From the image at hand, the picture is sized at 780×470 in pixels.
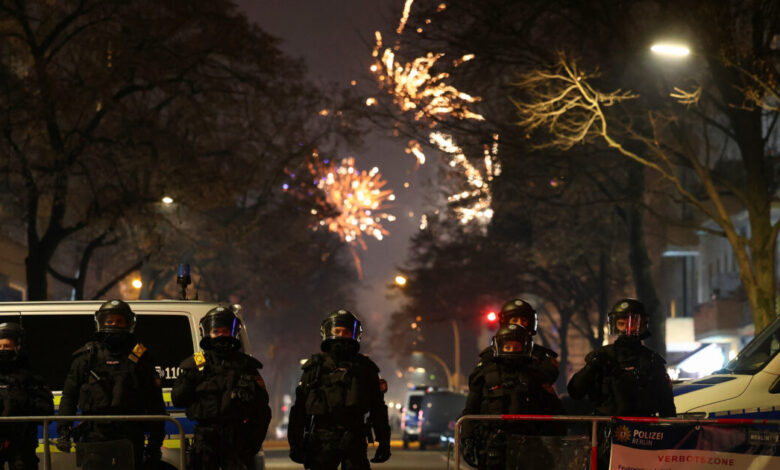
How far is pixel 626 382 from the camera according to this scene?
9.59 meters

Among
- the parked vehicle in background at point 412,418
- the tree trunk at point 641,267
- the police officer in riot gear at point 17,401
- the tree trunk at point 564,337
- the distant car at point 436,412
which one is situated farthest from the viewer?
the tree trunk at point 564,337

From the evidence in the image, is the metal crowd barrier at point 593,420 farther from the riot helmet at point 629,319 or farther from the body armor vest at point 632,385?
the riot helmet at point 629,319

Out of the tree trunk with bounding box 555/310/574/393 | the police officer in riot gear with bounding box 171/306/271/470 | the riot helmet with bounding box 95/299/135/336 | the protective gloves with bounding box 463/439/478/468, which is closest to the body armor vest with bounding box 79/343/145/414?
the riot helmet with bounding box 95/299/135/336

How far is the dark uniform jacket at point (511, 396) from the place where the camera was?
29.9 feet

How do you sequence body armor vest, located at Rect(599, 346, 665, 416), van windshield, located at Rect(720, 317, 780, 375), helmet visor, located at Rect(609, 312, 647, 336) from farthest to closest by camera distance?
van windshield, located at Rect(720, 317, 780, 375), helmet visor, located at Rect(609, 312, 647, 336), body armor vest, located at Rect(599, 346, 665, 416)

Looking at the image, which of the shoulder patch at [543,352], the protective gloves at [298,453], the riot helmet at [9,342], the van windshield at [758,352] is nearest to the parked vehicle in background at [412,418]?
the van windshield at [758,352]

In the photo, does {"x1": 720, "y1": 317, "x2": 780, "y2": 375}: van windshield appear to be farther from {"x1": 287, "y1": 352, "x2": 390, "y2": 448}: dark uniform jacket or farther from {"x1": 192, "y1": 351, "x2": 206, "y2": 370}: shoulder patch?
{"x1": 192, "y1": 351, "x2": 206, "y2": 370}: shoulder patch

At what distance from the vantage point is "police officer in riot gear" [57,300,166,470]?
9227 mm

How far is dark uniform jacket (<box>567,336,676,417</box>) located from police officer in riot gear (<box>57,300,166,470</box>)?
333cm

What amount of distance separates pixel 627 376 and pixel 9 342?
188 inches

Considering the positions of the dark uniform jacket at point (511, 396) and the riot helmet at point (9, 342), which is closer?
the dark uniform jacket at point (511, 396)

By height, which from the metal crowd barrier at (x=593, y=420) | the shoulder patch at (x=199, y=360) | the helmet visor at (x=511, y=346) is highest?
the helmet visor at (x=511, y=346)

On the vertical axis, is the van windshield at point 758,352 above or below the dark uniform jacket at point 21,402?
above

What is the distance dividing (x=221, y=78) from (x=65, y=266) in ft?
121
